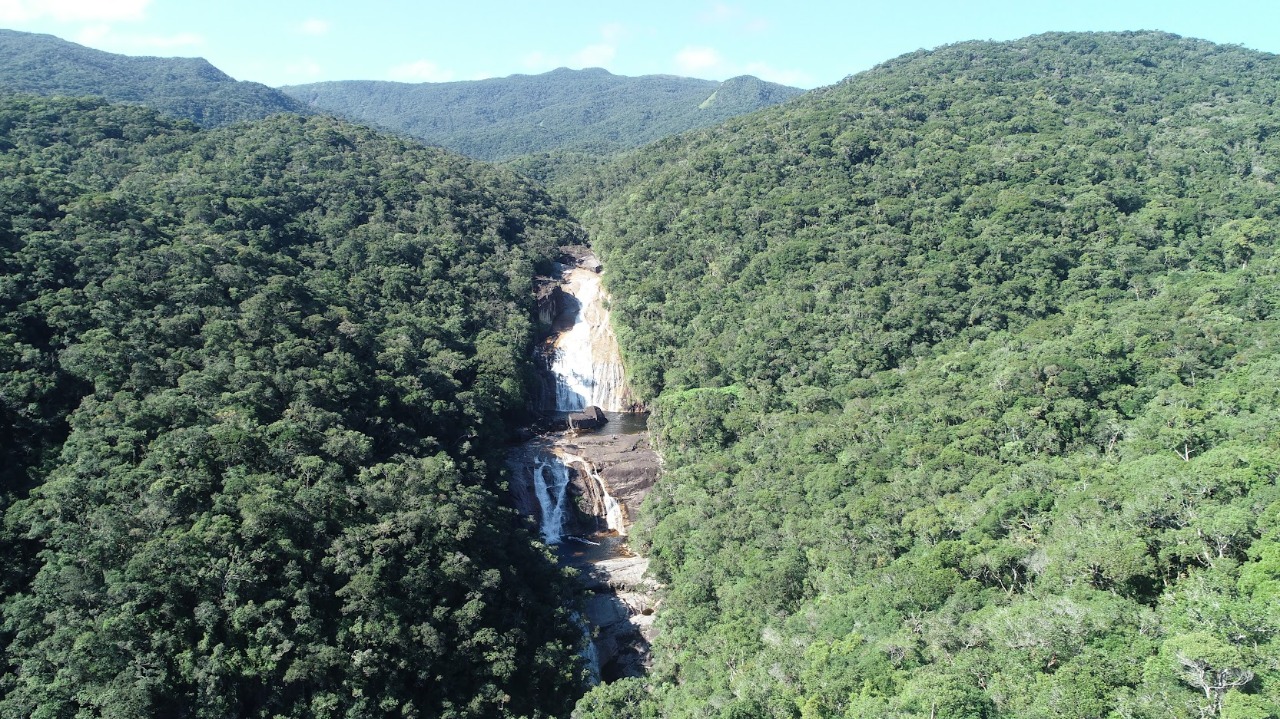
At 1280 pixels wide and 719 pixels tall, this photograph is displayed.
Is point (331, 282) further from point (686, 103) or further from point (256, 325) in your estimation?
point (686, 103)

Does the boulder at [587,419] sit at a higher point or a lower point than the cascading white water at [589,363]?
lower

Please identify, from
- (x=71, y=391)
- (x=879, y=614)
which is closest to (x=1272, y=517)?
(x=879, y=614)

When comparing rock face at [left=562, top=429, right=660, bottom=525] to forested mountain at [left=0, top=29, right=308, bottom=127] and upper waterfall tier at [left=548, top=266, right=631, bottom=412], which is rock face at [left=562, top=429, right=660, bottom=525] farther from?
forested mountain at [left=0, top=29, right=308, bottom=127]

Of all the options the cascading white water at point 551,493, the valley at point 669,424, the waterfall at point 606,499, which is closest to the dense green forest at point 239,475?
the valley at point 669,424

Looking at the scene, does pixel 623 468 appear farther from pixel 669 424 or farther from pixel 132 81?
pixel 132 81

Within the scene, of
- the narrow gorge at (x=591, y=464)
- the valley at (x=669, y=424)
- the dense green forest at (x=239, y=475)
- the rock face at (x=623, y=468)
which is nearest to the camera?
the valley at (x=669, y=424)

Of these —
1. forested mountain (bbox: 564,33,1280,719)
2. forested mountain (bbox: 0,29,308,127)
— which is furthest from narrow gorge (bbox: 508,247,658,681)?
forested mountain (bbox: 0,29,308,127)

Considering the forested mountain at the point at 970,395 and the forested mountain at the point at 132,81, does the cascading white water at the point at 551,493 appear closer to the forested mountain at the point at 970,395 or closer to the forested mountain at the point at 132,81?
the forested mountain at the point at 970,395
